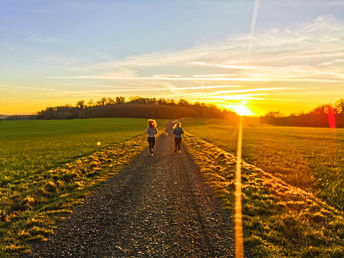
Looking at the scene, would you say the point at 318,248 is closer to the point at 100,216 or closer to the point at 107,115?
the point at 100,216

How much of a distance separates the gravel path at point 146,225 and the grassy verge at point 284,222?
67 cm

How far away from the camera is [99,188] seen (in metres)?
8.49

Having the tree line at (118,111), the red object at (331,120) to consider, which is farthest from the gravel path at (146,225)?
the tree line at (118,111)

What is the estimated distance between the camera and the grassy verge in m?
4.49

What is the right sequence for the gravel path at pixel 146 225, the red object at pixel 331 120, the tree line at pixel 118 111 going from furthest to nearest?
the tree line at pixel 118 111
the red object at pixel 331 120
the gravel path at pixel 146 225

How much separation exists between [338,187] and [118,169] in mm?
12002

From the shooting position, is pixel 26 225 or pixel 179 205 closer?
pixel 26 225

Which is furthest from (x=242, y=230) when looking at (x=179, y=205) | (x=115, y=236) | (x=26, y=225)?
(x=26, y=225)

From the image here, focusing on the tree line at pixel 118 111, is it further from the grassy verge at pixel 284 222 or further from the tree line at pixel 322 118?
the grassy verge at pixel 284 222

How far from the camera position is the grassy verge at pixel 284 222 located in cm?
449

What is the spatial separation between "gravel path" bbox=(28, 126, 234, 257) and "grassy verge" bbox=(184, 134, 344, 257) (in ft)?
2.21

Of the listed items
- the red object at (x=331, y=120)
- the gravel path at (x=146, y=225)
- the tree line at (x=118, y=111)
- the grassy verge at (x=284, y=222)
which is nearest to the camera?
the gravel path at (x=146, y=225)

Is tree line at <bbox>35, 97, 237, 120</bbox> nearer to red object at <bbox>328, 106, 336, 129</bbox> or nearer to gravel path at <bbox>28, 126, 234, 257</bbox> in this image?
red object at <bbox>328, 106, 336, 129</bbox>

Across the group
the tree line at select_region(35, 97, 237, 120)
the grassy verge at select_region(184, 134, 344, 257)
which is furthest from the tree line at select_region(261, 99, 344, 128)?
the grassy verge at select_region(184, 134, 344, 257)
